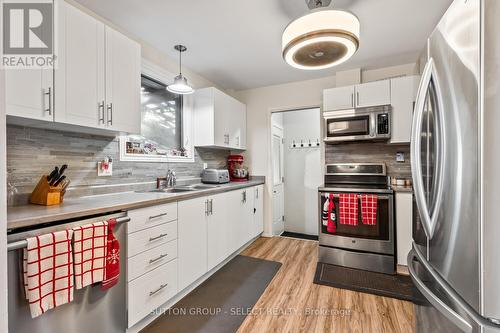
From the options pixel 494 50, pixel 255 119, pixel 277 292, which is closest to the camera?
pixel 494 50

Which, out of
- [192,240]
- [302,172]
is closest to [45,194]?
[192,240]

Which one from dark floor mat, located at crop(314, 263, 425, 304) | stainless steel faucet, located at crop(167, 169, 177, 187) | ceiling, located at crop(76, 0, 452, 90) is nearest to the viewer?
ceiling, located at crop(76, 0, 452, 90)

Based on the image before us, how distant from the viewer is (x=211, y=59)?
2.75 m

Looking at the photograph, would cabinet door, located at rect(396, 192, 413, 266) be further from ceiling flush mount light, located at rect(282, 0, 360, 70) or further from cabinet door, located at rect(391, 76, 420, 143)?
ceiling flush mount light, located at rect(282, 0, 360, 70)

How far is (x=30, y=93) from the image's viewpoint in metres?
1.26

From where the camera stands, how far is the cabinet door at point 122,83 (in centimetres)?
168

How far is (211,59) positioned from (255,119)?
52.5 inches

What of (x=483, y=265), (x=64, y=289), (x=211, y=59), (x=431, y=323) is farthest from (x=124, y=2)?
(x=431, y=323)

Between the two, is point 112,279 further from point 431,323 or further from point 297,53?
point 297,53

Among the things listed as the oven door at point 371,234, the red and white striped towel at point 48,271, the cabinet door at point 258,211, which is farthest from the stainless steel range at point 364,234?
the red and white striped towel at point 48,271

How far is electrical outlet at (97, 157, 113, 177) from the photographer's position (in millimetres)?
1880

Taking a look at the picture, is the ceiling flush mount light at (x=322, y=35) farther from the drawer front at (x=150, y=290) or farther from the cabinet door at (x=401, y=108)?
the drawer front at (x=150, y=290)

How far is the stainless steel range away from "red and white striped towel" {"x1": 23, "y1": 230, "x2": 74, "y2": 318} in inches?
94.8

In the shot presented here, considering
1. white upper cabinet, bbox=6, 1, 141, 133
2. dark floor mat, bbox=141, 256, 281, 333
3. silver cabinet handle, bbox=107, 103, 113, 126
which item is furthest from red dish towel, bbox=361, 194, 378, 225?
silver cabinet handle, bbox=107, 103, 113, 126
